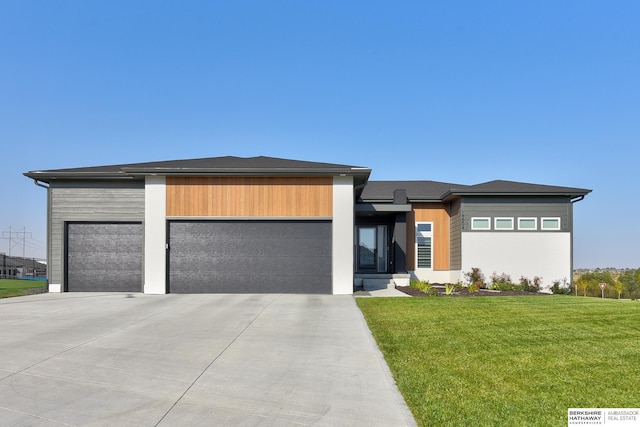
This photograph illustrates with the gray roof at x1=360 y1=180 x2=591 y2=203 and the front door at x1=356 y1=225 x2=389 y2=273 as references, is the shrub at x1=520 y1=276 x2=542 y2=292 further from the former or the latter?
the front door at x1=356 y1=225 x2=389 y2=273

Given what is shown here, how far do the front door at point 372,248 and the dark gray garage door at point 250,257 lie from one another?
6547 millimetres

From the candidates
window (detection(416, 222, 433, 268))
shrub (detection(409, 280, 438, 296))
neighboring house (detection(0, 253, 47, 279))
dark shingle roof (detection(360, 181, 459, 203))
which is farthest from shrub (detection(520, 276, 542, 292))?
neighboring house (detection(0, 253, 47, 279))

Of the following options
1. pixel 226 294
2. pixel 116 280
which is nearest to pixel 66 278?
pixel 116 280

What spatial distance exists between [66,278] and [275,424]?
14.8 m

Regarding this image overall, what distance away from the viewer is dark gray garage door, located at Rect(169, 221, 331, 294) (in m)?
15.7

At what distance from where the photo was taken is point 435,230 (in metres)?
21.3

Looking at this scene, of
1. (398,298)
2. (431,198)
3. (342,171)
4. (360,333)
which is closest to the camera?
(360,333)

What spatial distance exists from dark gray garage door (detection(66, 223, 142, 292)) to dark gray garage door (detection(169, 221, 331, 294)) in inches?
60.1

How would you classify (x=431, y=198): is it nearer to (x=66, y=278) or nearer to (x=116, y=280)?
(x=116, y=280)

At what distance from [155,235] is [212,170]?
2.97 meters

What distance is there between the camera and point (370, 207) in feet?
61.1

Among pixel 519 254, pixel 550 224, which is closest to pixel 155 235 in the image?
pixel 519 254

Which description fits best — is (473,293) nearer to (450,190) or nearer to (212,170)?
(450,190)

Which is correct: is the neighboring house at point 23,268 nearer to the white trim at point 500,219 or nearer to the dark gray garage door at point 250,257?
the dark gray garage door at point 250,257
